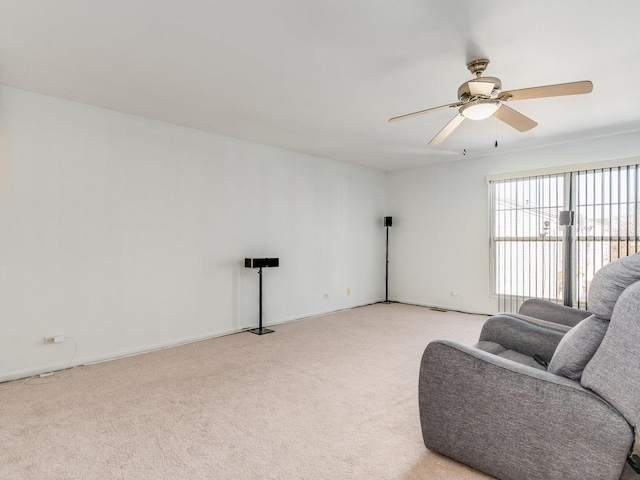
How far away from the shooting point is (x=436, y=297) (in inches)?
248

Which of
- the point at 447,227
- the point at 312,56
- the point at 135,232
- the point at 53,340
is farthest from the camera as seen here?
the point at 447,227

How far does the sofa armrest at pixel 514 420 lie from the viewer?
1481 millimetres

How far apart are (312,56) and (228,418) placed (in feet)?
8.35

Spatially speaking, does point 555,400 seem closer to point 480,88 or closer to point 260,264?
point 480,88

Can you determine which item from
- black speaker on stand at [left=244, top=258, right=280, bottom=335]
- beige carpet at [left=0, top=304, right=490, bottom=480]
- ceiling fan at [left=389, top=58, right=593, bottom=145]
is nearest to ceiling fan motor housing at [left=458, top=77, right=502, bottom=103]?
ceiling fan at [left=389, top=58, right=593, bottom=145]

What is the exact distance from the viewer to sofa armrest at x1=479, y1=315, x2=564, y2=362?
241cm

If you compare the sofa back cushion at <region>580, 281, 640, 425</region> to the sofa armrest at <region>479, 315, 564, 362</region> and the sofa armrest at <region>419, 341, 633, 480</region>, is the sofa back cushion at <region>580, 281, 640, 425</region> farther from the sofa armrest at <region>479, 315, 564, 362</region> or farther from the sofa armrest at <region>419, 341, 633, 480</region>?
A: the sofa armrest at <region>479, 315, 564, 362</region>

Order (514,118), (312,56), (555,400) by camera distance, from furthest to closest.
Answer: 1. (514,118)
2. (312,56)
3. (555,400)

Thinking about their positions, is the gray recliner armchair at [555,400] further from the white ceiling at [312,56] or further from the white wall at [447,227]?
the white wall at [447,227]

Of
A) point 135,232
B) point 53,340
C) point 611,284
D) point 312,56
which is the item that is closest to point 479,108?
point 312,56

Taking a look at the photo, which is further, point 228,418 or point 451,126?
point 451,126

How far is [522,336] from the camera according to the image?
2543 mm

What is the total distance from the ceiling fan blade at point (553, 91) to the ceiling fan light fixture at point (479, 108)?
7 cm

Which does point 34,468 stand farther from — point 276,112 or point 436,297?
point 436,297
